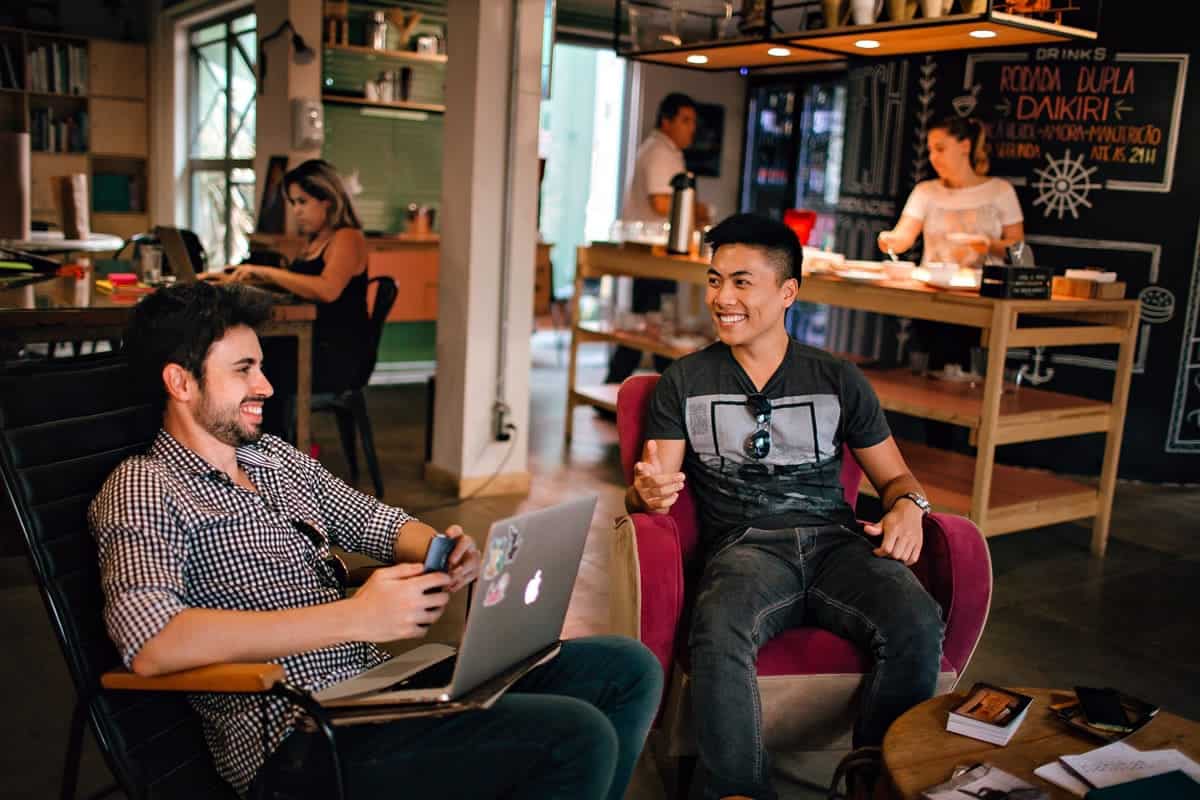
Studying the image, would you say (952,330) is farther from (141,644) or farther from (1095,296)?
(141,644)

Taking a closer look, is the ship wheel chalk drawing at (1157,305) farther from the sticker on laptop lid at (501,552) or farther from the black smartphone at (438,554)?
the sticker on laptop lid at (501,552)

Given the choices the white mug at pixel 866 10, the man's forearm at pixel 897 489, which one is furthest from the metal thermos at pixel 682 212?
the man's forearm at pixel 897 489

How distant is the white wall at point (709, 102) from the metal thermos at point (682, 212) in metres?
3.89

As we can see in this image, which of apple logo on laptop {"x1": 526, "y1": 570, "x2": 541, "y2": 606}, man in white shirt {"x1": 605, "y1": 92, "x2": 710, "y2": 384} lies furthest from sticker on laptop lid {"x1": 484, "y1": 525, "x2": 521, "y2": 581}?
man in white shirt {"x1": 605, "y1": 92, "x2": 710, "y2": 384}

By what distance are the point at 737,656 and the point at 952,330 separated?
3.58 metres

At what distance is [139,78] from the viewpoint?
29.7ft

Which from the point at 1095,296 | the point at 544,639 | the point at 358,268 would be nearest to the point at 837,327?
the point at 1095,296

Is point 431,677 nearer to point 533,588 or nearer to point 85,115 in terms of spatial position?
point 533,588

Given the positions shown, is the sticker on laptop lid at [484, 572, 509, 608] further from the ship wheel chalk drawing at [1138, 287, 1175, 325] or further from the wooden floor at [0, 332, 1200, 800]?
the ship wheel chalk drawing at [1138, 287, 1175, 325]

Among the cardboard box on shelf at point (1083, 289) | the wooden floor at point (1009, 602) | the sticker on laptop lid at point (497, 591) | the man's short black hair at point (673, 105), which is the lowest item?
the wooden floor at point (1009, 602)

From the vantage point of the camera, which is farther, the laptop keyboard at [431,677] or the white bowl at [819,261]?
the white bowl at [819,261]

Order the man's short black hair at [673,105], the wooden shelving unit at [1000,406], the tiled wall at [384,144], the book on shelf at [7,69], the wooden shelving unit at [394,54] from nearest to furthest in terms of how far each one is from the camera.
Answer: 1. the wooden shelving unit at [1000,406]
2. the man's short black hair at [673,105]
3. the wooden shelving unit at [394,54]
4. the tiled wall at [384,144]
5. the book on shelf at [7,69]

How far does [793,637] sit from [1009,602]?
71.8 inches

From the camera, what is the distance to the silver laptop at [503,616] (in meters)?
1.66
